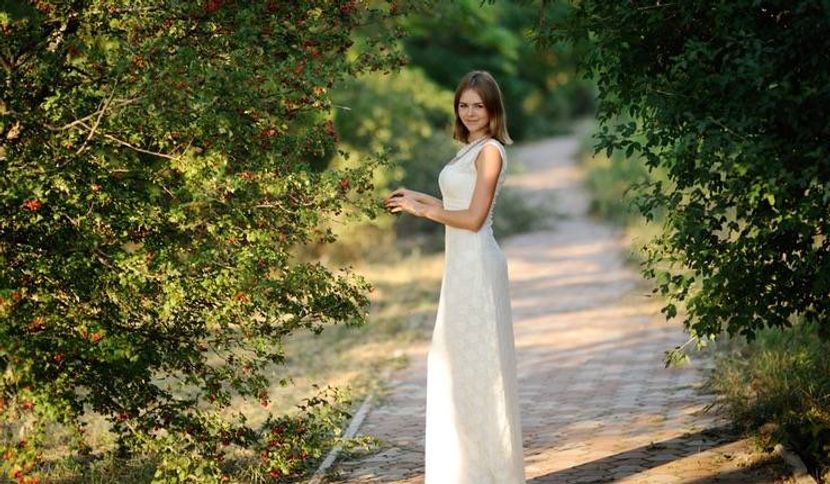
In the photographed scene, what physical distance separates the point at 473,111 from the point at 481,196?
421 mm

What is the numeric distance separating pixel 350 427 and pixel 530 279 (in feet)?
27.8

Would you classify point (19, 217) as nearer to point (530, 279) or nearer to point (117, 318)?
point (117, 318)

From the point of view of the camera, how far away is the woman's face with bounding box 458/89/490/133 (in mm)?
5859

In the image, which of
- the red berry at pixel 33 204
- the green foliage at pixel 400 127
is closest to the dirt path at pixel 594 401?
the red berry at pixel 33 204

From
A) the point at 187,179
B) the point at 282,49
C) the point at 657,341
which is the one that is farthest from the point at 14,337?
the point at 657,341

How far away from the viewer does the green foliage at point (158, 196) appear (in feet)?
19.6

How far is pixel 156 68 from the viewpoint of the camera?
6121mm

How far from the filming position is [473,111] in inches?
231

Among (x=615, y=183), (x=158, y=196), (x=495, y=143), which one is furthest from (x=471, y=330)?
(x=615, y=183)

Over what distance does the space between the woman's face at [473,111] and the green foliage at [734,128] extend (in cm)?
66

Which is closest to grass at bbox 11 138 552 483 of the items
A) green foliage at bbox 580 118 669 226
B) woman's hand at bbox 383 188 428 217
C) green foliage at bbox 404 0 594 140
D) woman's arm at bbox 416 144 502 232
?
woman's hand at bbox 383 188 428 217

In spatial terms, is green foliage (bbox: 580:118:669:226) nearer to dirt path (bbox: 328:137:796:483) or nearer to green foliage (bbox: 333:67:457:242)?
green foliage (bbox: 333:67:457:242)

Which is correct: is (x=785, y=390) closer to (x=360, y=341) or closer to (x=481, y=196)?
(x=481, y=196)

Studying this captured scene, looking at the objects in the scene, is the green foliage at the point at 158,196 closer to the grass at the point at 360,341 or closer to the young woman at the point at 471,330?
the grass at the point at 360,341
